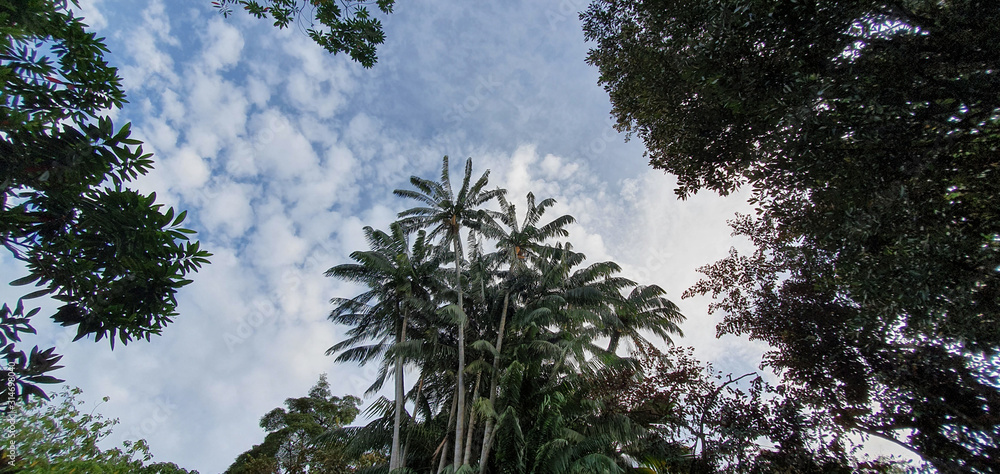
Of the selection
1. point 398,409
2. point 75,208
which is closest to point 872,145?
point 75,208

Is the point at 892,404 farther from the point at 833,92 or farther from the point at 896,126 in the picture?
the point at 833,92

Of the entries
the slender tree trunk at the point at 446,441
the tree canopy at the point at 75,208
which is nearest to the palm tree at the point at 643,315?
the slender tree trunk at the point at 446,441

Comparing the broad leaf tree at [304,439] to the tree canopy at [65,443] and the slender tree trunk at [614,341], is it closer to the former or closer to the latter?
the tree canopy at [65,443]

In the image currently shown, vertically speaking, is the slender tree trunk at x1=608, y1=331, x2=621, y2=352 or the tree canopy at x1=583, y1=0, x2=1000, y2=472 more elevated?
the slender tree trunk at x1=608, y1=331, x2=621, y2=352

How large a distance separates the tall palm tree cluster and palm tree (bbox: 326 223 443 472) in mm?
55

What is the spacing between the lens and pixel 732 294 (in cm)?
855

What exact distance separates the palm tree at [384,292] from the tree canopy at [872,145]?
1242 cm

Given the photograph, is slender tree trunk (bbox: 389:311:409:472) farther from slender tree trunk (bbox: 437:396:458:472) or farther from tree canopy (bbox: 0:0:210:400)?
tree canopy (bbox: 0:0:210:400)

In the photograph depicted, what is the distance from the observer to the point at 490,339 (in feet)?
55.5

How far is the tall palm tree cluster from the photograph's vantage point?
11875 millimetres

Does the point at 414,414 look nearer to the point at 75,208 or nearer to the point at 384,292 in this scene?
the point at 384,292

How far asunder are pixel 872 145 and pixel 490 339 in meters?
14.5

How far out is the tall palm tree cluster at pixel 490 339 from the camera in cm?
1188

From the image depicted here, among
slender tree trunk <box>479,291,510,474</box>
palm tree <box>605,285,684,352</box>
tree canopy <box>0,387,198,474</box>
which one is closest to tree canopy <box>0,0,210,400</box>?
tree canopy <box>0,387,198,474</box>
